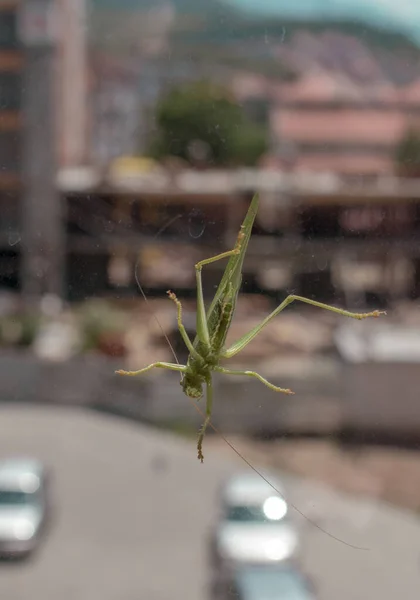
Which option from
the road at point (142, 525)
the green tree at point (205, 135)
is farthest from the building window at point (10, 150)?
the road at point (142, 525)

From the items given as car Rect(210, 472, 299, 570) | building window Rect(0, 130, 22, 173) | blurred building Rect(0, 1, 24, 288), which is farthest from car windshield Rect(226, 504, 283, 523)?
building window Rect(0, 130, 22, 173)

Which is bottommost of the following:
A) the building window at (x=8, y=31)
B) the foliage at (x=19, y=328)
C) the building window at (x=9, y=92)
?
the foliage at (x=19, y=328)

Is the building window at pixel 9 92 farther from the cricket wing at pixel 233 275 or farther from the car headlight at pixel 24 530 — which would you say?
the car headlight at pixel 24 530

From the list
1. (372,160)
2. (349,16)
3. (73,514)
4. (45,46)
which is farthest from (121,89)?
(73,514)

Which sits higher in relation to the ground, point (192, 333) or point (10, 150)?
point (10, 150)

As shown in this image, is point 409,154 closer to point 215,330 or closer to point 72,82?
point 72,82

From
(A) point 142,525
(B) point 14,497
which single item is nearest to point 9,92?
(B) point 14,497

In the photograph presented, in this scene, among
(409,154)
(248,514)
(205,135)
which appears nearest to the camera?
(205,135)
